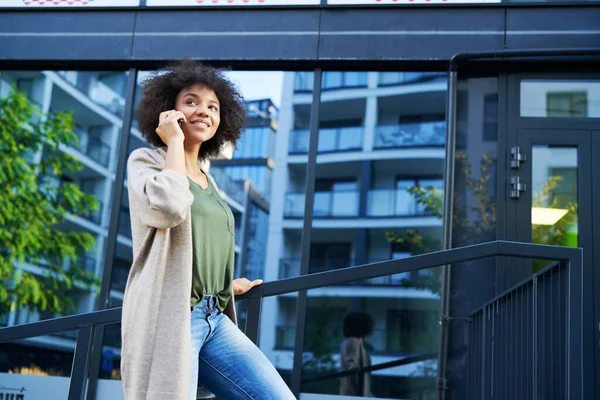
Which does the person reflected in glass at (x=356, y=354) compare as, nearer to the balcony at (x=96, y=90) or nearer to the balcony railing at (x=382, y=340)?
the balcony railing at (x=382, y=340)

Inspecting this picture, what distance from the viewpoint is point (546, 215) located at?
549cm

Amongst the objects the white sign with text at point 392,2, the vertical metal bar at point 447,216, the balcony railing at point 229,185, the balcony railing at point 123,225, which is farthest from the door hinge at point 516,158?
the balcony railing at point 123,225

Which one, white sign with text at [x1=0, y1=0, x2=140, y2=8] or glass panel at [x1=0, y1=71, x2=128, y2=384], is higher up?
white sign with text at [x1=0, y1=0, x2=140, y2=8]

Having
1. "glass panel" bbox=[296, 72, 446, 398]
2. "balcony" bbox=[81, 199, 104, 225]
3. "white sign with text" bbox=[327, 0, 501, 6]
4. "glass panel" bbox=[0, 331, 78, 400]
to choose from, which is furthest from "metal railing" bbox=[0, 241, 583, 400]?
"white sign with text" bbox=[327, 0, 501, 6]

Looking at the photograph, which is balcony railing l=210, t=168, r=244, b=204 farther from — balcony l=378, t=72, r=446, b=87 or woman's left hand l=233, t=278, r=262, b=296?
woman's left hand l=233, t=278, r=262, b=296

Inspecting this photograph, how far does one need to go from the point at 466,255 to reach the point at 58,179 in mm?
4256

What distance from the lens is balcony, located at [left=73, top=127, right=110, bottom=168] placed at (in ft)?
20.7

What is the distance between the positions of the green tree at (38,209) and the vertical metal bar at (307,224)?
160 cm

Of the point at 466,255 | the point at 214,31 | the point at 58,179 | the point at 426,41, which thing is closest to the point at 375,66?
the point at 426,41

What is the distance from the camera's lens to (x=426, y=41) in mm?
5906

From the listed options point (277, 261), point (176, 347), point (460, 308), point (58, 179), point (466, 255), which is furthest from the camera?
point (58, 179)

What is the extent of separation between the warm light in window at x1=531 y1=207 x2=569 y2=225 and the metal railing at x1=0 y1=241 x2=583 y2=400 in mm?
2486

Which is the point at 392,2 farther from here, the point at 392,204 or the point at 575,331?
the point at 575,331

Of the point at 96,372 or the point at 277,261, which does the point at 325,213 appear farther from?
the point at 96,372
